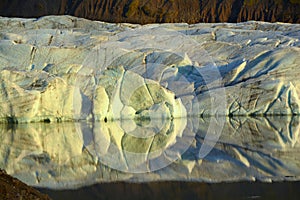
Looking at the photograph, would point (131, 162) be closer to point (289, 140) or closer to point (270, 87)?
point (289, 140)

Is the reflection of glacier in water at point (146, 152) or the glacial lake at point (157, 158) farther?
the reflection of glacier in water at point (146, 152)

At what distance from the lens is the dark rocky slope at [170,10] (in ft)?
135

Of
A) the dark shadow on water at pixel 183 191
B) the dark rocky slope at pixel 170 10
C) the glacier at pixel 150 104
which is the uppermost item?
the dark shadow on water at pixel 183 191

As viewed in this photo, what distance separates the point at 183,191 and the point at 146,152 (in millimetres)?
3942

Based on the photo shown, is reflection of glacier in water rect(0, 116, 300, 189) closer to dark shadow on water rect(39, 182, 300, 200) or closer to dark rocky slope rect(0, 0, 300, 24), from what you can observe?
dark shadow on water rect(39, 182, 300, 200)

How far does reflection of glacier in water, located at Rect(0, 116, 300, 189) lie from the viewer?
10.4 meters

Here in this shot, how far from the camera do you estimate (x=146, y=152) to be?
13.0 m

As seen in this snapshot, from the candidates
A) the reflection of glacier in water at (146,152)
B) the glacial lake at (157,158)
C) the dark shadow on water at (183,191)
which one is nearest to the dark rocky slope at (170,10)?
the glacial lake at (157,158)

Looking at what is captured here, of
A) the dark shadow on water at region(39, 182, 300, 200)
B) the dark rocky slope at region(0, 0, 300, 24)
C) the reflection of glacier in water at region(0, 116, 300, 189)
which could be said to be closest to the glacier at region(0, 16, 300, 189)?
the reflection of glacier in water at region(0, 116, 300, 189)

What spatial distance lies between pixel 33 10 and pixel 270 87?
91.3ft

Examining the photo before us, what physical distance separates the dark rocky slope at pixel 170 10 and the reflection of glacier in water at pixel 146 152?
23723 mm

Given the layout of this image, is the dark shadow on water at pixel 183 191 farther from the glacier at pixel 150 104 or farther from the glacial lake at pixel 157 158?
the glacier at pixel 150 104

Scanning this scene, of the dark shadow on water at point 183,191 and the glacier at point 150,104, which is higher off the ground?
the dark shadow on water at point 183,191

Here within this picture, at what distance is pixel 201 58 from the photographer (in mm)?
22688
